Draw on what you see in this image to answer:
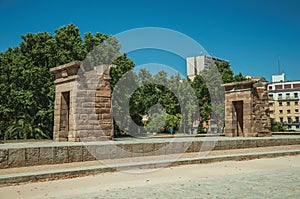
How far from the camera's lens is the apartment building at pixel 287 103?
2886 inches

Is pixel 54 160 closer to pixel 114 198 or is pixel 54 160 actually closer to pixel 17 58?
pixel 114 198

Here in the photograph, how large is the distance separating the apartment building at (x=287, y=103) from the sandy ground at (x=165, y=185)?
69.4 m

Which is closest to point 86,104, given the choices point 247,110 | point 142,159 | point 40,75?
point 142,159

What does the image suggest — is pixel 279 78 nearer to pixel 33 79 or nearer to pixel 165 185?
pixel 33 79

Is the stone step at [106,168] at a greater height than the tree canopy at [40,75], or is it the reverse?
the tree canopy at [40,75]

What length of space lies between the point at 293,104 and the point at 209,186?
7389 cm

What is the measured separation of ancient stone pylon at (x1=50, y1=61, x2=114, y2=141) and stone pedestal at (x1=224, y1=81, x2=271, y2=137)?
8.49 m

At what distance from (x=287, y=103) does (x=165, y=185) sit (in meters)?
74.7

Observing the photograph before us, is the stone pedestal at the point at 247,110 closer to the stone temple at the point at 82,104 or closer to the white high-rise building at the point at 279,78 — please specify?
the stone temple at the point at 82,104

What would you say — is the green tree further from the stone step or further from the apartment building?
the apartment building

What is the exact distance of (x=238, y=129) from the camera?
19.4 meters

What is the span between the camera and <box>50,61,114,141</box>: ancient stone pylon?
528 inches

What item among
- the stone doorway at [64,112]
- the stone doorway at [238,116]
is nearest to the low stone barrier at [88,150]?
the stone doorway at [64,112]

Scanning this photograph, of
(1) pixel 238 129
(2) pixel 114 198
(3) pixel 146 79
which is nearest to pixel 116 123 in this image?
(3) pixel 146 79
